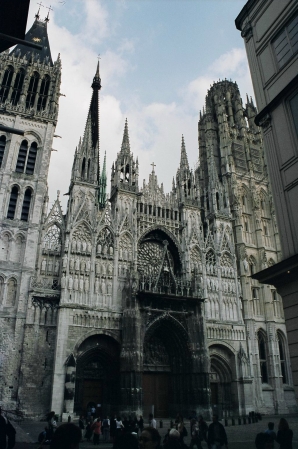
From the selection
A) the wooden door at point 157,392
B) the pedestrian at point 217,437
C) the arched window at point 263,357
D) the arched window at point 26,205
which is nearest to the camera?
the pedestrian at point 217,437

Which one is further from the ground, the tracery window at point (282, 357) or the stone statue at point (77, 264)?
the stone statue at point (77, 264)

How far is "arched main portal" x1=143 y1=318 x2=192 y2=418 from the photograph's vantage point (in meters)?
29.0

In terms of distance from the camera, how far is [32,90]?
36.7 m

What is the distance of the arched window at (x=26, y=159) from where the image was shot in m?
32.7

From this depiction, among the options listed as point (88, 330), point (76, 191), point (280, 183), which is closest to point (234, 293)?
point (88, 330)

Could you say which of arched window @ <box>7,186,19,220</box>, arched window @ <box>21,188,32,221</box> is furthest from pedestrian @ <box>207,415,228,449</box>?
arched window @ <box>7,186,19,220</box>

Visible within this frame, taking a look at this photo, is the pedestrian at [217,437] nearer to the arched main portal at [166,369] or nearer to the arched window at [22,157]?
the arched main portal at [166,369]

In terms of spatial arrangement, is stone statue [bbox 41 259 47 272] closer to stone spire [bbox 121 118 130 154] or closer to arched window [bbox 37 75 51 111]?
stone spire [bbox 121 118 130 154]

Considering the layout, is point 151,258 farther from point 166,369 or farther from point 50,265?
point 166,369

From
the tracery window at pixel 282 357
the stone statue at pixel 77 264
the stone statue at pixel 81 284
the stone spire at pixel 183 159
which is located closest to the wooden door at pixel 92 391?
the stone statue at pixel 81 284

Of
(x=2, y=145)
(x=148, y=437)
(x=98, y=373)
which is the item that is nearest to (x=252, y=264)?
(x=98, y=373)

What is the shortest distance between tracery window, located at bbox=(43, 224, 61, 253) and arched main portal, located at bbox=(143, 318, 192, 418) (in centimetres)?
1022

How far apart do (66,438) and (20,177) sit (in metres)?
30.5

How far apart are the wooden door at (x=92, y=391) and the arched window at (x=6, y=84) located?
2638cm
